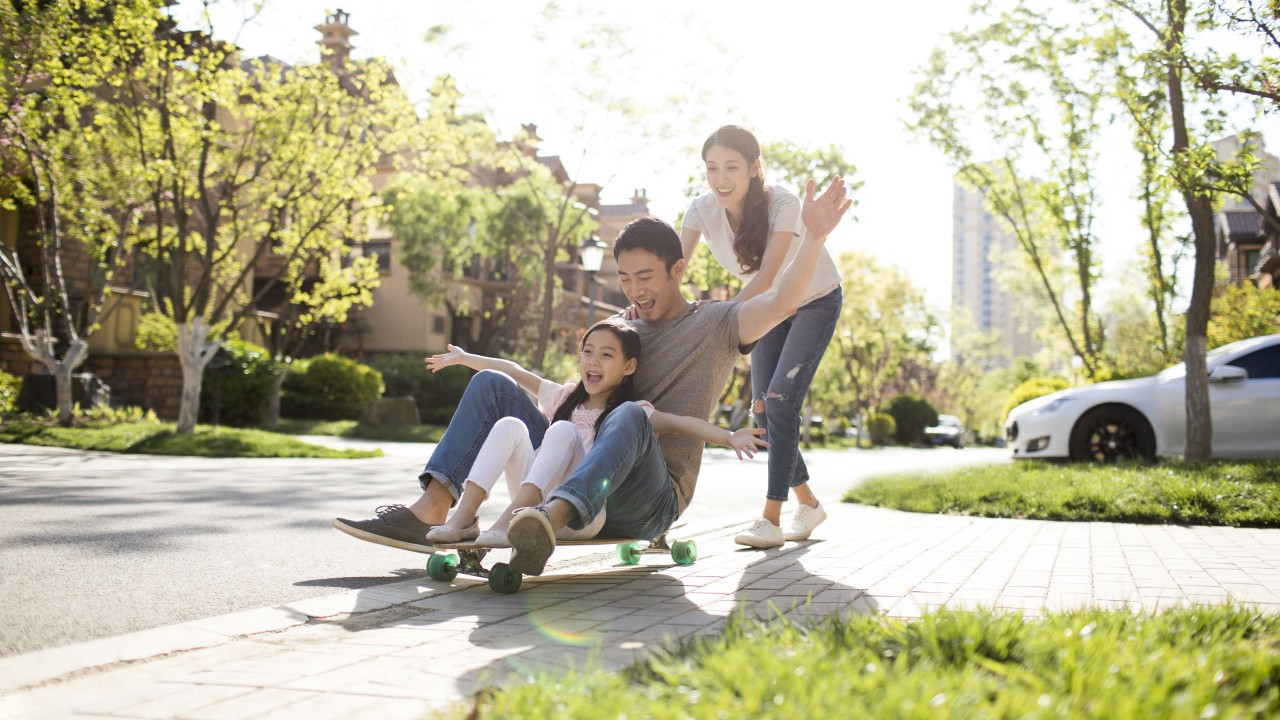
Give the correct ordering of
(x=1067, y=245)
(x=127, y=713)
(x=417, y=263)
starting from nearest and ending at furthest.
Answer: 1. (x=127, y=713)
2. (x=1067, y=245)
3. (x=417, y=263)

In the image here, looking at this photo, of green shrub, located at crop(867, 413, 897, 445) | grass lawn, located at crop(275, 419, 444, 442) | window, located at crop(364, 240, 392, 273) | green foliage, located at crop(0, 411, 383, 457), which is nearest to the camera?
green foliage, located at crop(0, 411, 383, 457)

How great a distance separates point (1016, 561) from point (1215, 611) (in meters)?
1.76

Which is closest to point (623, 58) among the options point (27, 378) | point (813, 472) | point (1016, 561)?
point (813, 472)

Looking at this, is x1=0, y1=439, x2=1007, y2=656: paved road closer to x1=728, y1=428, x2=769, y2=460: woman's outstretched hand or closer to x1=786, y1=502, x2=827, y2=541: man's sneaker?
x1=786, y1=502, x2=827, y2=541: man's sneaker

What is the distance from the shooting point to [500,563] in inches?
140

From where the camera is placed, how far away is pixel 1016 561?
4.38 meters

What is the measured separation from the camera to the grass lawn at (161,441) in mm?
12398

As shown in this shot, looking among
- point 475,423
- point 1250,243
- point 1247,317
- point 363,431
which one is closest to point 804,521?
point 475,423

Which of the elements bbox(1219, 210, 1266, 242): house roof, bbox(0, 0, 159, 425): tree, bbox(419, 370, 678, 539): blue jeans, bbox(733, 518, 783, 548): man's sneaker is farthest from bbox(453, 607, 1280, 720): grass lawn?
bbox(1219, 210, 1266, 242): house roof

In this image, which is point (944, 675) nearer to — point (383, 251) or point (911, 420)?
point (383, 251)

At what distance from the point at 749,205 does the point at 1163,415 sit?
683cm

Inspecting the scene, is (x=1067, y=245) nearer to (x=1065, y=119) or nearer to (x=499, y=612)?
(x=1065, y=119)

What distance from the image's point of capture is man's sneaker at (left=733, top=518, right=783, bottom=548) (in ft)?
15.9

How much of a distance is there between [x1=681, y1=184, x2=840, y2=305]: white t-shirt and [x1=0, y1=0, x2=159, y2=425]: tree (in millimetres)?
9596
